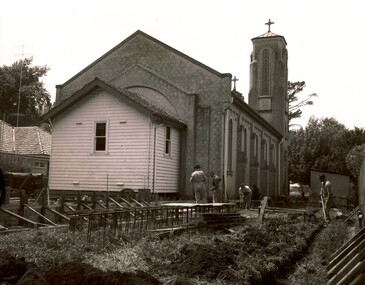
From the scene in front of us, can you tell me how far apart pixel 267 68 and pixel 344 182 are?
14.2m

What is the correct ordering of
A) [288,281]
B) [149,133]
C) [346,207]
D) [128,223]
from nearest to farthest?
[288,281] → [128,223] → [149,133] → [346,207]

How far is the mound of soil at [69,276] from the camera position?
497cm

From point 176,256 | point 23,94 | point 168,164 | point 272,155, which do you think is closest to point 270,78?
point 272,155

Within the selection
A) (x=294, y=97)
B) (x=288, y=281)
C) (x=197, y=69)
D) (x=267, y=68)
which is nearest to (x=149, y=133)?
(x=197, y=69)

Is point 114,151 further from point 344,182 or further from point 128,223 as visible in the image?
point 344,182

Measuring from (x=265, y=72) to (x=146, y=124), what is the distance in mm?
24399

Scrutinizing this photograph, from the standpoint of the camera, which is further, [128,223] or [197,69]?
[197,69]

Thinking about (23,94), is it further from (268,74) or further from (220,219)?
(220,219)

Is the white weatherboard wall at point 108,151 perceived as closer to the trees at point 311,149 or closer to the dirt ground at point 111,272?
the dirt ground at point 111,272

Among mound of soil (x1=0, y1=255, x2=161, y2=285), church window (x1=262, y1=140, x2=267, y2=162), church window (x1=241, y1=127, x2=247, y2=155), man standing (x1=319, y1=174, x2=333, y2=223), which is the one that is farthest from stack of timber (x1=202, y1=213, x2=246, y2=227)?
church window (x1=262, y1=140, x2=267, y2=162)

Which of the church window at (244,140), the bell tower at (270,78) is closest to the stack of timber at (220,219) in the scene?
the church window at (244,140)

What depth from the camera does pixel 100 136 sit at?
21.8 meters

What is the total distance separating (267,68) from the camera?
139 feet

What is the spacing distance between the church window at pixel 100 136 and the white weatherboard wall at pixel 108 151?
0.21 metres
